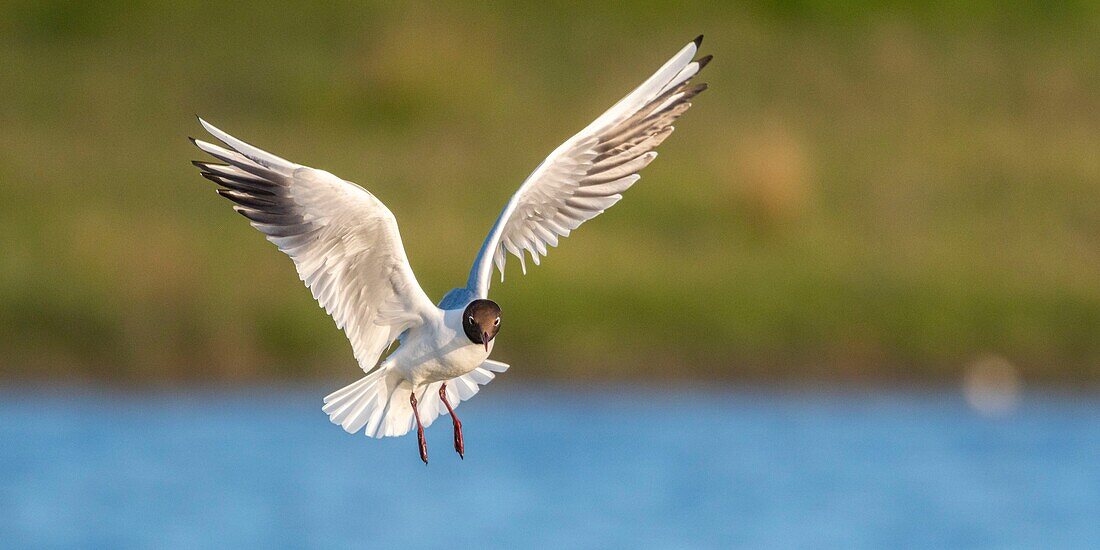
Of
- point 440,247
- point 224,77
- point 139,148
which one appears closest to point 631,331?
point 440,247

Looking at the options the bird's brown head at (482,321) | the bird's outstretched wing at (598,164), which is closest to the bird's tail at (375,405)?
the bird's outstretched wing at (598,164)

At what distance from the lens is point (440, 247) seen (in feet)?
51.8

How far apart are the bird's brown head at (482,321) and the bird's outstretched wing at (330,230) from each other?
0.38m

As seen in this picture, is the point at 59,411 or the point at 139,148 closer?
the point at 59,411

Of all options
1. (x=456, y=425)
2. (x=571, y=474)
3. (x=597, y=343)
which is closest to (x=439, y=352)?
(x=456, y=425)

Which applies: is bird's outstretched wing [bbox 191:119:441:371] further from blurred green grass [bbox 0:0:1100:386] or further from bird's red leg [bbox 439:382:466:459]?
blurred green grass [bbox 0:0:1100:386]

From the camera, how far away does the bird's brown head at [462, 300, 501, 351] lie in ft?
24.3

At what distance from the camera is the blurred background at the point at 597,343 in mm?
14641

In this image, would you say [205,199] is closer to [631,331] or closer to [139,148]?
[139,148]

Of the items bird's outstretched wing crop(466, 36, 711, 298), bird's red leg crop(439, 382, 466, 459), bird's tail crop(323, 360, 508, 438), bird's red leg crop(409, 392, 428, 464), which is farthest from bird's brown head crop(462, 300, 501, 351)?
bird's outstretched wing crop(466, 36, 711, 298)

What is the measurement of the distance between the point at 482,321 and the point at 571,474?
8.50m

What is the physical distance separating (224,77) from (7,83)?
215 cm

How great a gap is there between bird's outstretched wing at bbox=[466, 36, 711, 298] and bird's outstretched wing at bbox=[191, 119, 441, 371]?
1.71ft

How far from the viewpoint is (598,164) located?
8.42m
